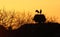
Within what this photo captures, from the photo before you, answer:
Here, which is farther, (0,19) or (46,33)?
(0,19)

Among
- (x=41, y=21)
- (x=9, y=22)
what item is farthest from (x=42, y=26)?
(x=9, y=22)

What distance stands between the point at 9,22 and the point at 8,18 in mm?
577

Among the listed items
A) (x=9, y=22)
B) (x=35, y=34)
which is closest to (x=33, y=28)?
(x=35, y=34)

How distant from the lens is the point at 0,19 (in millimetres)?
35969

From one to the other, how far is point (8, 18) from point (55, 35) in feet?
43.0

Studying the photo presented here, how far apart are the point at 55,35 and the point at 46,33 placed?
2.79ft

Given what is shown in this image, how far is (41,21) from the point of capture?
1003 inches

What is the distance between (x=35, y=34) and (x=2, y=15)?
12.4m

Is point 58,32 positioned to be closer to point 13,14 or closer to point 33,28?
point 33,28

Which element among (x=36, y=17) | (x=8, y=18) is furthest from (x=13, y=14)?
(x=36, y=17)

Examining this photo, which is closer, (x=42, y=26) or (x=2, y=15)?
(x=42, y=26)

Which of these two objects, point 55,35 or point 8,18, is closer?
point 55,35

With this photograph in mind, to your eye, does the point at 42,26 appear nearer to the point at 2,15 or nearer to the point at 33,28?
the point at 33,28

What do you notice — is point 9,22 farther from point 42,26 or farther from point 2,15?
point 42,26
